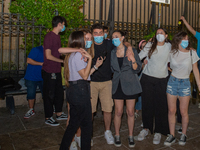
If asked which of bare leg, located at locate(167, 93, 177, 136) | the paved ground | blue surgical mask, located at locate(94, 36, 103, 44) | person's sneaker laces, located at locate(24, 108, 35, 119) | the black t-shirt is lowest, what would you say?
the paved ground

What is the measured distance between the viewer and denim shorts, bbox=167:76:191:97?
3586 millimetres

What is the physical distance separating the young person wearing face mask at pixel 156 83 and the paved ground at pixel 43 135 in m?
0.29

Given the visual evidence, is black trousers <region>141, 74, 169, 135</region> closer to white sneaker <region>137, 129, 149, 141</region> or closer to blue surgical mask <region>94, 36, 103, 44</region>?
white sneaker <region>137, 129, 149, 141</region>

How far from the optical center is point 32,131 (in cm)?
426

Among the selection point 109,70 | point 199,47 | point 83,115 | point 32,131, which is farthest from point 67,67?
point 199,47

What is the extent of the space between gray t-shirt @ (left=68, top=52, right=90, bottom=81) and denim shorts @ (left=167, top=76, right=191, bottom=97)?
1.71 metres

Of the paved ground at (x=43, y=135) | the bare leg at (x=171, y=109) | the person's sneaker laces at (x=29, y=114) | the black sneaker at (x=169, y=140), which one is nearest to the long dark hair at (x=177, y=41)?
the bare leg at (x=171, y=109)

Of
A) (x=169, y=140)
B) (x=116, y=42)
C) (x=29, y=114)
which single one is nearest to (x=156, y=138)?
(x=169, y=140)

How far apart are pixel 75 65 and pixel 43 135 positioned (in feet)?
6.45

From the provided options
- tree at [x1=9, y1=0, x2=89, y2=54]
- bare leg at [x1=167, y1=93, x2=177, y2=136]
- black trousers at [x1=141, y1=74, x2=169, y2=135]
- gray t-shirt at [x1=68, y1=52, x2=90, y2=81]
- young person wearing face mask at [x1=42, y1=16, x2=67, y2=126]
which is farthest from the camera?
tree at [x1=9, y1=0, x2=89, y2=54]

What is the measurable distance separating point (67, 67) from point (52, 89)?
1.89 meters

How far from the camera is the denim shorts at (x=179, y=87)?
359 centimetres

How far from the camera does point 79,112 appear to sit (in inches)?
112

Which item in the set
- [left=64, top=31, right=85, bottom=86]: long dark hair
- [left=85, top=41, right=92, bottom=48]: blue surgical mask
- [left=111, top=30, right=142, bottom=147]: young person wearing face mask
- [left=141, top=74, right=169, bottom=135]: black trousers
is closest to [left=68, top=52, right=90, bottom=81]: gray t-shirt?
[left=64, top=31, right=85, bottom=86]: long dark hair
